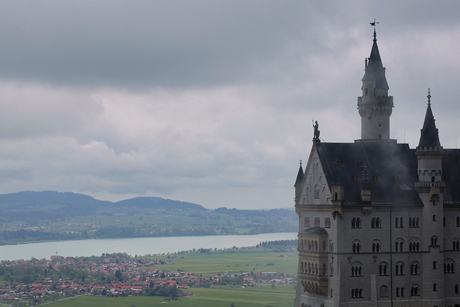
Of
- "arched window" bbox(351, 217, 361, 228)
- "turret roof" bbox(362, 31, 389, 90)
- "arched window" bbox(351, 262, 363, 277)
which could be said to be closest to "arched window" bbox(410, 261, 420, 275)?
"arched window" bbox(351, 262, 363, 277)

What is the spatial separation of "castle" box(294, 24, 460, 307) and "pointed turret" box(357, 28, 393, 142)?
185 inches

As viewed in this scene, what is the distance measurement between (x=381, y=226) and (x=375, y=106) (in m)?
14.7

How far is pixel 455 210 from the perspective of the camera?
70.2 metres

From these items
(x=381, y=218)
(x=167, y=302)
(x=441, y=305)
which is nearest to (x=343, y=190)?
(x=381, y=218)

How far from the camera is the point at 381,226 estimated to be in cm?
6806

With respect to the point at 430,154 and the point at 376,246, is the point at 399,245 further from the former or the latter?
the point at 430,154

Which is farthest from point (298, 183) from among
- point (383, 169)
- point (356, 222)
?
point (356, 222)

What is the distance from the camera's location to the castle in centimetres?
6719

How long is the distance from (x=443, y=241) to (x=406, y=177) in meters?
7.03

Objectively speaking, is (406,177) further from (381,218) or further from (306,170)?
(306,170)

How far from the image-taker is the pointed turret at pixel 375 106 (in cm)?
7681

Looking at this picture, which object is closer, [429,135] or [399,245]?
[399,245]

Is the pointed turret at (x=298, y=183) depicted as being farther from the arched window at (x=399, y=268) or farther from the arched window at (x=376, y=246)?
the arched window at (x=399, y=268)

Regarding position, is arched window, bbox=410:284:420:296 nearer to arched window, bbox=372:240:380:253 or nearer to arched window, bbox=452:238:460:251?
arched window, bbox=372:240:380:253
